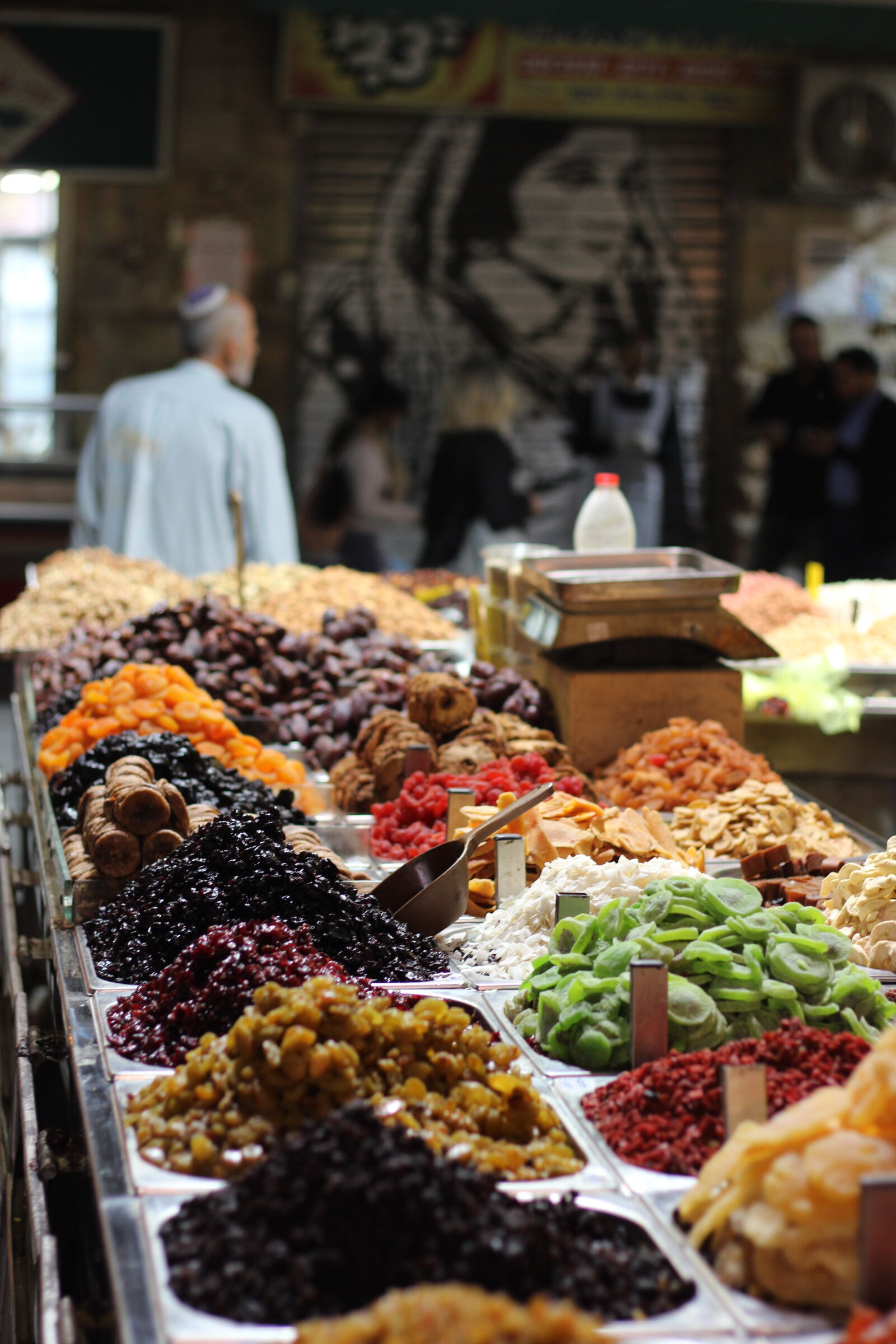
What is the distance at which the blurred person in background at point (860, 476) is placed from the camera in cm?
764

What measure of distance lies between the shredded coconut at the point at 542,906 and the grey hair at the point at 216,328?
13.4ft

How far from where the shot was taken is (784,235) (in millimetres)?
8398

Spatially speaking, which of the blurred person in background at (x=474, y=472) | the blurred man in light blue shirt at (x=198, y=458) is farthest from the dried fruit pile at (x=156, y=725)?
the blurred person in background at (x=474, y=472)

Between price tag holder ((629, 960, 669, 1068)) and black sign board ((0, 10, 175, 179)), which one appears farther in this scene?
black sign board ((0, 10, 175, 179))

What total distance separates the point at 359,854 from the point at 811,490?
578 centimetres

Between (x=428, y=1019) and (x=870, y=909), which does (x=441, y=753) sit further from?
(x=428, y=1019)

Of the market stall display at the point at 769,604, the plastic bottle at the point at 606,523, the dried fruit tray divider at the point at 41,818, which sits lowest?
the dried fruit tray divider at the point at 41,818

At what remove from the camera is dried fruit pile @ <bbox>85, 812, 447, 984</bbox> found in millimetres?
2088

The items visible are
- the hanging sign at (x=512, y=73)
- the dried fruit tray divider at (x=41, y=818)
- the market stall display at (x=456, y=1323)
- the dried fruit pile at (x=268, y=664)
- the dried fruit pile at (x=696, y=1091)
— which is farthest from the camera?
the hanging sign at (x=512, y=73)

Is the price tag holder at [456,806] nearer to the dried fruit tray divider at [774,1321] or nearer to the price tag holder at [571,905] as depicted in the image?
the price tag holder at [571,905]

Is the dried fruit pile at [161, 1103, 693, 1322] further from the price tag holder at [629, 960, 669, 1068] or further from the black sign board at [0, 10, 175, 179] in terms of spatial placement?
the black sign board at [0, 10, 175, 179]

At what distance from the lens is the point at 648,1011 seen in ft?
5.87

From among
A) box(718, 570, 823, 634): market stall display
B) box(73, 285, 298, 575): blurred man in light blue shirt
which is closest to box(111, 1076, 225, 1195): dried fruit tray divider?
box(718, 570, 823, 634): market stall display

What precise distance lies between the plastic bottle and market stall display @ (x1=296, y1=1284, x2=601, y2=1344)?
9.70ft
